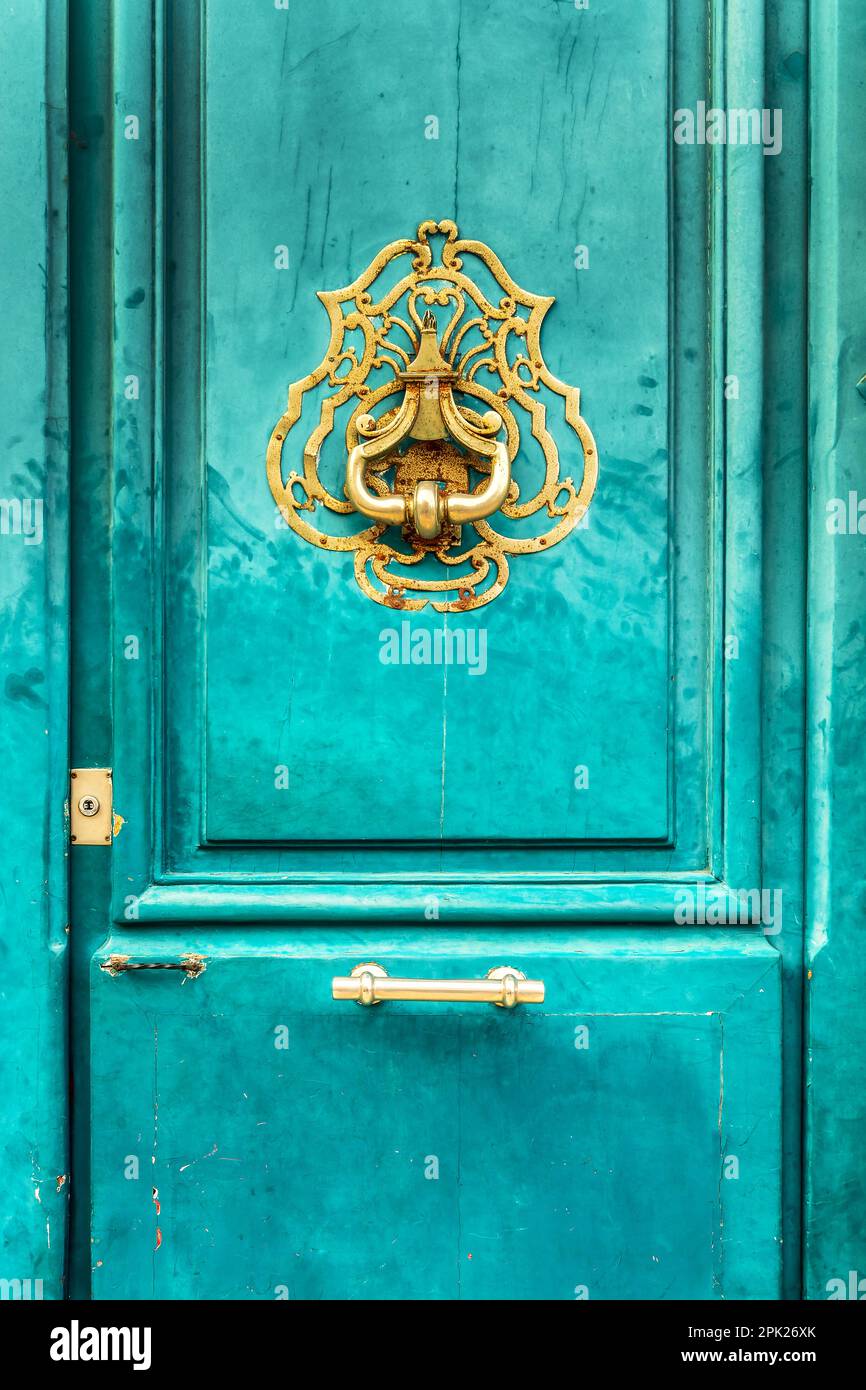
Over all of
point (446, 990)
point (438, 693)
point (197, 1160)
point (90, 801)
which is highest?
point (438, 693)

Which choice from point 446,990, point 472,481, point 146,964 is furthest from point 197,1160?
point 472,481

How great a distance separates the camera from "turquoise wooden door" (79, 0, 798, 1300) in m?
1.15

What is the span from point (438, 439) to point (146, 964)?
0.63m

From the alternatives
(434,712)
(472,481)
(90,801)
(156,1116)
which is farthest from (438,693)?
(156,1116)

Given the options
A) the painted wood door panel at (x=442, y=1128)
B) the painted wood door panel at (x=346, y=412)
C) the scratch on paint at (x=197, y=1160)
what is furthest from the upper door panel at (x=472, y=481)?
the scratch on paint at (x=197, y=1160)

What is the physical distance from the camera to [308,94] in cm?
115

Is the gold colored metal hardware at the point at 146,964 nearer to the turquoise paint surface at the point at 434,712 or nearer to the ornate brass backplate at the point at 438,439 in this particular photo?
the turquoise paint surface at the point at 434,712

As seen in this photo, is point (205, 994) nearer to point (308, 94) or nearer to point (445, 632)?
point (445, 632)

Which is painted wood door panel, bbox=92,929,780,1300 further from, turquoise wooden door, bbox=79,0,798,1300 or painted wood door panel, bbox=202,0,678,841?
painted wood door panel, bbox=202,0,678,841

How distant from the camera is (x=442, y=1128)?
1.16m

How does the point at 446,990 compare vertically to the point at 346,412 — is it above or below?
below

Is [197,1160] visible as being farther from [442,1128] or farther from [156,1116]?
[442,1128]

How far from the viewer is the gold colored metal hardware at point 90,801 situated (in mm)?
1171

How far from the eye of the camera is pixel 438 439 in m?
1.16
